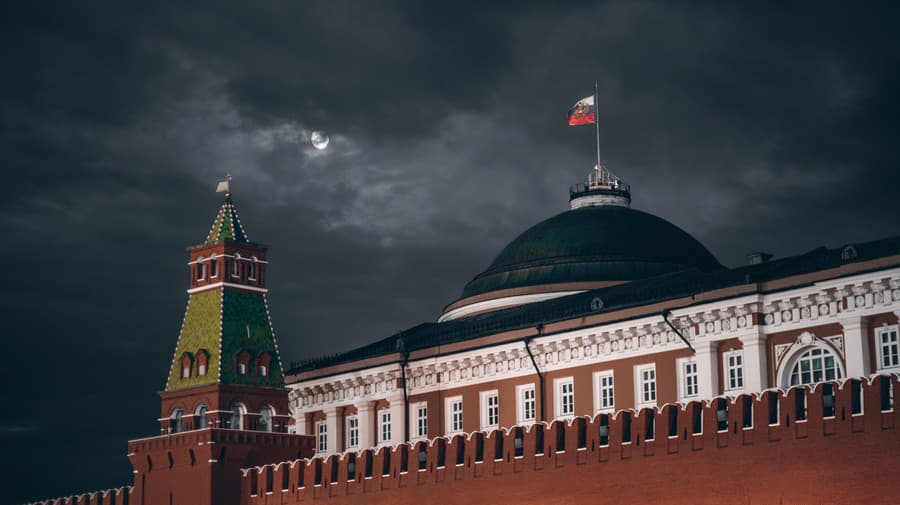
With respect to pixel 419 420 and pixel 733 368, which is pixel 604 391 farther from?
pixel 419 420

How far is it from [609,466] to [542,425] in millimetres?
3074

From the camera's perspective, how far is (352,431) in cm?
5894

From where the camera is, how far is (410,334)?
62.4 meters

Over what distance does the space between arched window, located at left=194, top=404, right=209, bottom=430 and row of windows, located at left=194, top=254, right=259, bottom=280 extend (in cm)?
472

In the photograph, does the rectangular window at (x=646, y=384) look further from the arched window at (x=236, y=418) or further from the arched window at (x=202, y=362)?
the arched window at (x=202, y=362)

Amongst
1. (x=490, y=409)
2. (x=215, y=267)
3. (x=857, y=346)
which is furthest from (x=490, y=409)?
(x=857, y=346)

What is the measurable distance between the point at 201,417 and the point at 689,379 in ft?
56.0

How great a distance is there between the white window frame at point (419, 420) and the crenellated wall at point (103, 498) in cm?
999

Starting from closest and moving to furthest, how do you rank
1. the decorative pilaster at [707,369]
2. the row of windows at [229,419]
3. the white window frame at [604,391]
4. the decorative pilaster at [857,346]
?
the decorative pilaster at [857,346]
the decorative pilaster at [707,369]
the white window frame at [604,391]
the row of windows at [229,419]

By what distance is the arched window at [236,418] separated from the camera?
5519 centimetres

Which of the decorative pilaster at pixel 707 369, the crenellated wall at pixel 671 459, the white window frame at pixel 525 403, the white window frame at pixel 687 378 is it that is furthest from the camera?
the white window frame at pixel 525 403

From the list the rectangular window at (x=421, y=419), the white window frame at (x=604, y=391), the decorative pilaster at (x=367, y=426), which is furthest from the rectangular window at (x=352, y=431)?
the white window frame at (x=604, y=391)

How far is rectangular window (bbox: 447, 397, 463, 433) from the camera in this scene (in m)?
55.2

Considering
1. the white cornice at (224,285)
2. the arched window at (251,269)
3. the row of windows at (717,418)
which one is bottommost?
the row of windows at (717,418)
